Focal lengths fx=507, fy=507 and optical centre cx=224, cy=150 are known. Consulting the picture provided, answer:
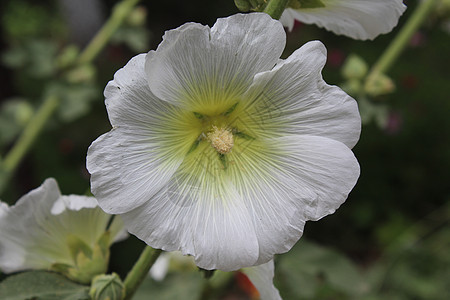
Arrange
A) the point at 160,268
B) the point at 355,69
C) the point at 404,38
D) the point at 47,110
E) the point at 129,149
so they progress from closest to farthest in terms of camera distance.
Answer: the point at 129,149 → the point at 160,268 → the point at 355,69 → the point at 404,38 → the point at 47,110

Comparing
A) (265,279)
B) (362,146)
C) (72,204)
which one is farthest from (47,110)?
(362,146)

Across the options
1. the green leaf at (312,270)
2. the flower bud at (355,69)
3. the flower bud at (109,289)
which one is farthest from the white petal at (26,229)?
the flower bud at (355,69)

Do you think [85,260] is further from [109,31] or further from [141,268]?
[109,31]

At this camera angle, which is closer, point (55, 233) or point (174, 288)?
point (55, 233)

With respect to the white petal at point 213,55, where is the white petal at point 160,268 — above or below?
below

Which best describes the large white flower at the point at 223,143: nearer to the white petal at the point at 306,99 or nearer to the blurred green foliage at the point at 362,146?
the white petal at the point at 306,99
